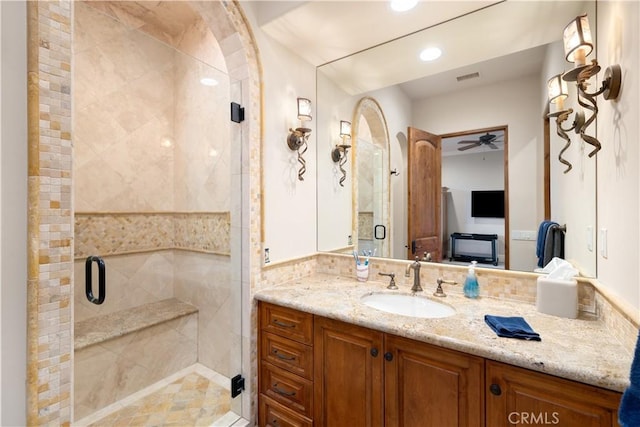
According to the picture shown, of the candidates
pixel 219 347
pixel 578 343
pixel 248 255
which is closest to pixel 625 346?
pixel 578 343

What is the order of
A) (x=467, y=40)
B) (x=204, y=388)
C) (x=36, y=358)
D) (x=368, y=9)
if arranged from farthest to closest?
(x=204, y=388) → (x=467, y=40) → (x=368, y=9) → (x=36, y=358)

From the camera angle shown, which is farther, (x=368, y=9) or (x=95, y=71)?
(x=95, y=71)

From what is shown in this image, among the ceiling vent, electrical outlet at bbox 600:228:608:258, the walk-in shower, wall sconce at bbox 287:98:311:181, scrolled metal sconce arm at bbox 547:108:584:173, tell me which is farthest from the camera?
the walk-in shower

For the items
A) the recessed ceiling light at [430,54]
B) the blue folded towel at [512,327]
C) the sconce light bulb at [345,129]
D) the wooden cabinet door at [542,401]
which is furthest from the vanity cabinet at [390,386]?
the recessed ceiling light at [430,54]

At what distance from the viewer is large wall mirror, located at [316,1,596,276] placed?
149 centimetres

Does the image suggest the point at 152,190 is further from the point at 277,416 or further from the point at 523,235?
the point at 523,235

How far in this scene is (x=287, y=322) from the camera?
157 centimetres

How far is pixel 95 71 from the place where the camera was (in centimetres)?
229

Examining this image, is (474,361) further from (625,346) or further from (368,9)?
(368,9)

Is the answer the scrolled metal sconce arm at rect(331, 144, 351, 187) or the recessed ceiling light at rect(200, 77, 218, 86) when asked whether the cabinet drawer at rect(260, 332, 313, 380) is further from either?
the recessed ceiling light at rect(200, 77, 218, 86)

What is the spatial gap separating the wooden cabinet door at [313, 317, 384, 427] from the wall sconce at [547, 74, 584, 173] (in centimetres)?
137

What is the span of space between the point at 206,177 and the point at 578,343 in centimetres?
258

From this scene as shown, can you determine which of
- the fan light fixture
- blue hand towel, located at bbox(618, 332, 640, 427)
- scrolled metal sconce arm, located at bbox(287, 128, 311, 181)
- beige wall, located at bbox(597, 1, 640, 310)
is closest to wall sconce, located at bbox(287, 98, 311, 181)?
scrolled metal sconce arm, located at bbox(287, 128, 311, 181)

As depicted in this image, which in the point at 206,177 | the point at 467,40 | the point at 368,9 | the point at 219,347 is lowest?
the point at 219,347
